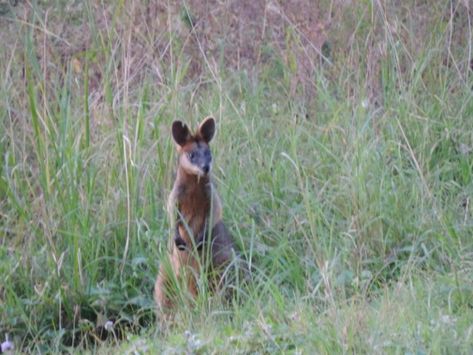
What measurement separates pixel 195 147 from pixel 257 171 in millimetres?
852

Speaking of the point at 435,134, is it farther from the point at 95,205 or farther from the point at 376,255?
the point at 95,205

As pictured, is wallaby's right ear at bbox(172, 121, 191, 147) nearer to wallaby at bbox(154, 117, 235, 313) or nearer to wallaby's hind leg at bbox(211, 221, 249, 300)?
wallaby at bbox(154, 117, 235, 313)

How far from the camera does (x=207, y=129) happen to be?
24.4 ft

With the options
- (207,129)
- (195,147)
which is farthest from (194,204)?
(207,129)

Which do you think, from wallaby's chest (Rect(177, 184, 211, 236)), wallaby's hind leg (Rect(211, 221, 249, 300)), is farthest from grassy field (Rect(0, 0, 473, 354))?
wallaby's chest (Rect(177, 184, 211, 236))

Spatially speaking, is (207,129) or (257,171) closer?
(207,129)

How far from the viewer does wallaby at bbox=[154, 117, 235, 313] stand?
7000 millimetres

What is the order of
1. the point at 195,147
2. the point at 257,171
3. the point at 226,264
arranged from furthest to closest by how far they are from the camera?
the point at 257,171
the point at 195,147
the point at 226,264

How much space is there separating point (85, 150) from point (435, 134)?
2.34m

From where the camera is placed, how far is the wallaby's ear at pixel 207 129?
→ 7.41 metres

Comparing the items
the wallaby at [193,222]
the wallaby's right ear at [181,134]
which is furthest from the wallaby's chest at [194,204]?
the wallaby's right ear at [181,134]

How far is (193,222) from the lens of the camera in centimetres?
744

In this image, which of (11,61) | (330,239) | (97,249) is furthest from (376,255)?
(11,61)

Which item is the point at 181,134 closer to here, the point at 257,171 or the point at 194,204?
the point at 194,204
